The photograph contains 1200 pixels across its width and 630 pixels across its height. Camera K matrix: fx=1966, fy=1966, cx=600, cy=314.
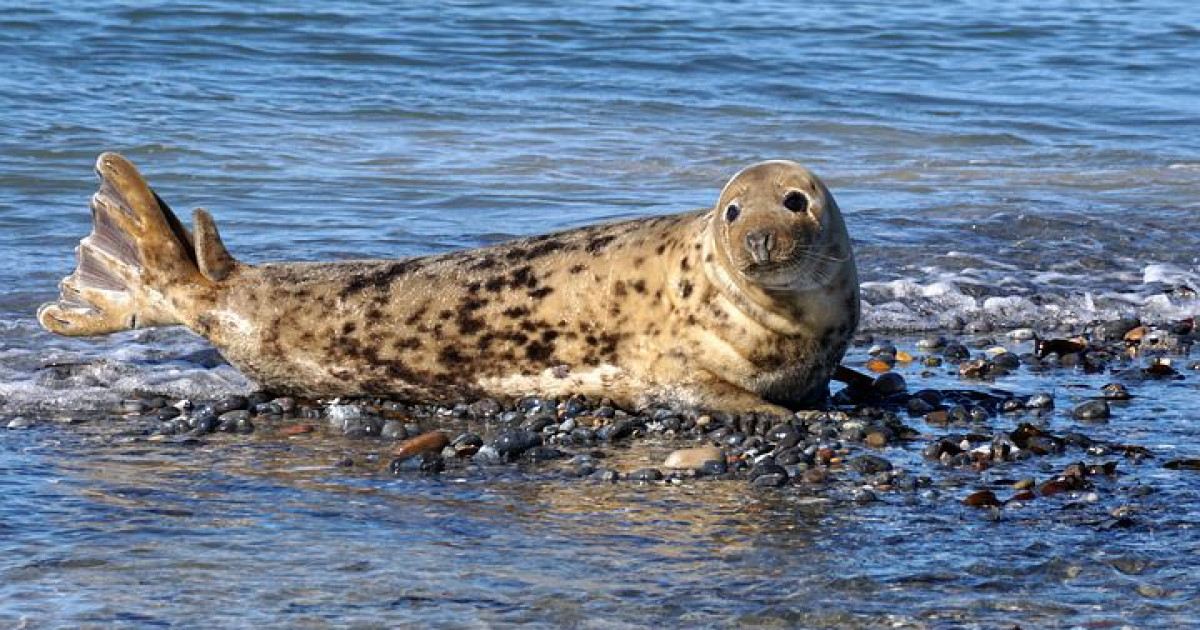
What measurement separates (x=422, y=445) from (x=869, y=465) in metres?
1.39

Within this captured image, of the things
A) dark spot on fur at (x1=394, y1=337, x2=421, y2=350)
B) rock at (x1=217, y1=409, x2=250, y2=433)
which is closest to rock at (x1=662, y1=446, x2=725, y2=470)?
dark spot on fur at (x1=394, y1=337, x2=421, y2=350)

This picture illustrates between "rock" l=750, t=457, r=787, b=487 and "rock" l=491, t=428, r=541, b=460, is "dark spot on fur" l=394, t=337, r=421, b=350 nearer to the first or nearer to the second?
"rock" l=491, t=428, r=541, b=460

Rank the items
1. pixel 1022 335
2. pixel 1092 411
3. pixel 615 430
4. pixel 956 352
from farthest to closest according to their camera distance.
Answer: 1. pixel 1022 335
2. pixel 956 352
3. pixel 1092 411
4. pixel 615 430

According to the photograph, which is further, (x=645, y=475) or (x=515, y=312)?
(x=515, y=312)

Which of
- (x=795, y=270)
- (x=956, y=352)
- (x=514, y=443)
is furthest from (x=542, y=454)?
(x=956, y=352)

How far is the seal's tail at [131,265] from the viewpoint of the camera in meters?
7.34

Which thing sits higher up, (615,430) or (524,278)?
(524,278)

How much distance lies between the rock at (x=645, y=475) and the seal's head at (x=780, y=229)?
952mm

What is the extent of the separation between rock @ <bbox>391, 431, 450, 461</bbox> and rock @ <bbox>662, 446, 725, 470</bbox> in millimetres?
716

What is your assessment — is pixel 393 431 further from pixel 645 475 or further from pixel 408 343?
pixel 645 475

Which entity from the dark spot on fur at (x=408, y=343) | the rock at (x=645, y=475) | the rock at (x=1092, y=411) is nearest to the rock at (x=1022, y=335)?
the rock at (x=1092, y=411)

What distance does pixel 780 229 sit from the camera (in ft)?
21.2

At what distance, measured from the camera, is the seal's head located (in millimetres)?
6469

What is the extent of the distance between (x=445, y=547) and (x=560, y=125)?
35.4 ft
